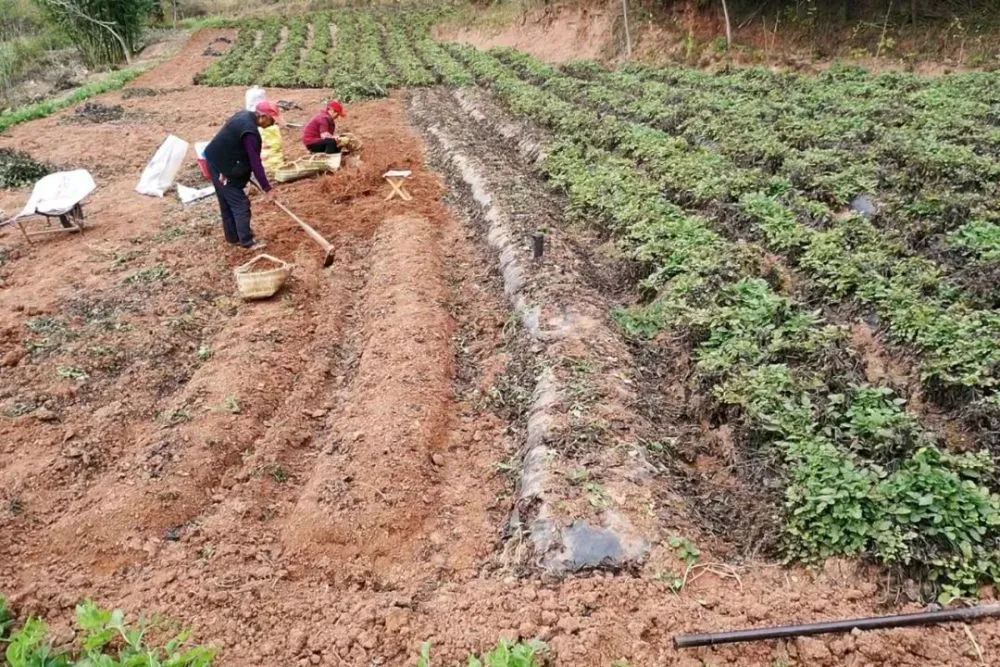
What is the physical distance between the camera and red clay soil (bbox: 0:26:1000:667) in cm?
335

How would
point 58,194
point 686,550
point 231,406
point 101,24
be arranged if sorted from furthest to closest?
point 101,24 < point 58,194 < point 231,406 < point 686,550

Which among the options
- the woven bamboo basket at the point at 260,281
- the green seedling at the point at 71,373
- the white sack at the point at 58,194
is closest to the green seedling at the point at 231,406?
the green seedling at the point at 71,373

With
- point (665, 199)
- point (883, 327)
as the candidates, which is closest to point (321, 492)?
point (883, 327)

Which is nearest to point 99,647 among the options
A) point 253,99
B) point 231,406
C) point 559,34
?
point 231,406

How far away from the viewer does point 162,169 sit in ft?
33.0

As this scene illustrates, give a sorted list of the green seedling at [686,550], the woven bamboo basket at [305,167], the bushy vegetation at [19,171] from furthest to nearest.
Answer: the bushy vegetation at [19,171], the woven bamboo basket at [305,167], the green seedling at [686,550]

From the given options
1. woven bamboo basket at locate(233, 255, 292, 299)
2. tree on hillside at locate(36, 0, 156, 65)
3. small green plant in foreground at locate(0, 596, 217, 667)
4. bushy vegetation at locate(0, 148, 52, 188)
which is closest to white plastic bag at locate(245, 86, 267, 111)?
woven bamboo basket at locate(233, 255, 292, 299)

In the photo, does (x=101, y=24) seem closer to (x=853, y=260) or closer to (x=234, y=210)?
(x=234, y=210)

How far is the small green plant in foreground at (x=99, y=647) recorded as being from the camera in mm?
3012

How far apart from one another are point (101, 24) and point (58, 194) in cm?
2077

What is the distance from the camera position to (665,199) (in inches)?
318

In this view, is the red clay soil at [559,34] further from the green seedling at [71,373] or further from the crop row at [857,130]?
the green seedling at [71,373]

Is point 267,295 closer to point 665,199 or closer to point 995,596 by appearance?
point 665,199

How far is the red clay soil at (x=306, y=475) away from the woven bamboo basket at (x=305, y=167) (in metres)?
2.14
